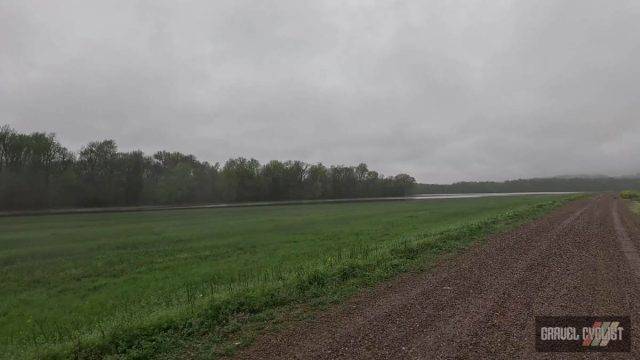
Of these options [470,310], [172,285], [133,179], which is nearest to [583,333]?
[470,310]

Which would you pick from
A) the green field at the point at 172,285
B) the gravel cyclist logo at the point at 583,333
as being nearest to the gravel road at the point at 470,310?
the gravel cyclist logo at the point at 583,333

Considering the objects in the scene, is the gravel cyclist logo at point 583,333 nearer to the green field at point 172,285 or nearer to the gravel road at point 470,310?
the gravel road at point 470,310

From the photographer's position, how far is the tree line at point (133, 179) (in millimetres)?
92250

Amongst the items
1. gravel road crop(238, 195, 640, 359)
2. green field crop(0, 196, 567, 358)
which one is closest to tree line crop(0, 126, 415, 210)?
green field crop(0, 196, 567, 358)

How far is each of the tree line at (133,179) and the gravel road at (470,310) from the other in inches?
3873

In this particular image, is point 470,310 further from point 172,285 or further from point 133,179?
point 133,179

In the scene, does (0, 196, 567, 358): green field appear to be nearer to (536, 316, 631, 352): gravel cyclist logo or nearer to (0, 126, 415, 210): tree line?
(536, 316, 631, 352): gravel cyclist logo

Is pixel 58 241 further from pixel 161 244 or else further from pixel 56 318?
pixel 56 318

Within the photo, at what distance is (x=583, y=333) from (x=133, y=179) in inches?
4587

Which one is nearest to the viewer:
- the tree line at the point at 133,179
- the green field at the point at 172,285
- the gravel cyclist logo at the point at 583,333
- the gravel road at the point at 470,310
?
the gravel cyclist logo at the point at 583,333

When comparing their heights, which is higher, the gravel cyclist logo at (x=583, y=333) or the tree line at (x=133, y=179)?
the tree line at (x=133, y=179)

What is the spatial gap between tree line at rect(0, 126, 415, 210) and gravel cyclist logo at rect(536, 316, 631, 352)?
334ft

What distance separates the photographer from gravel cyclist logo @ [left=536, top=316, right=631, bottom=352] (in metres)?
6.27

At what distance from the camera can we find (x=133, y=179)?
110312 mm
